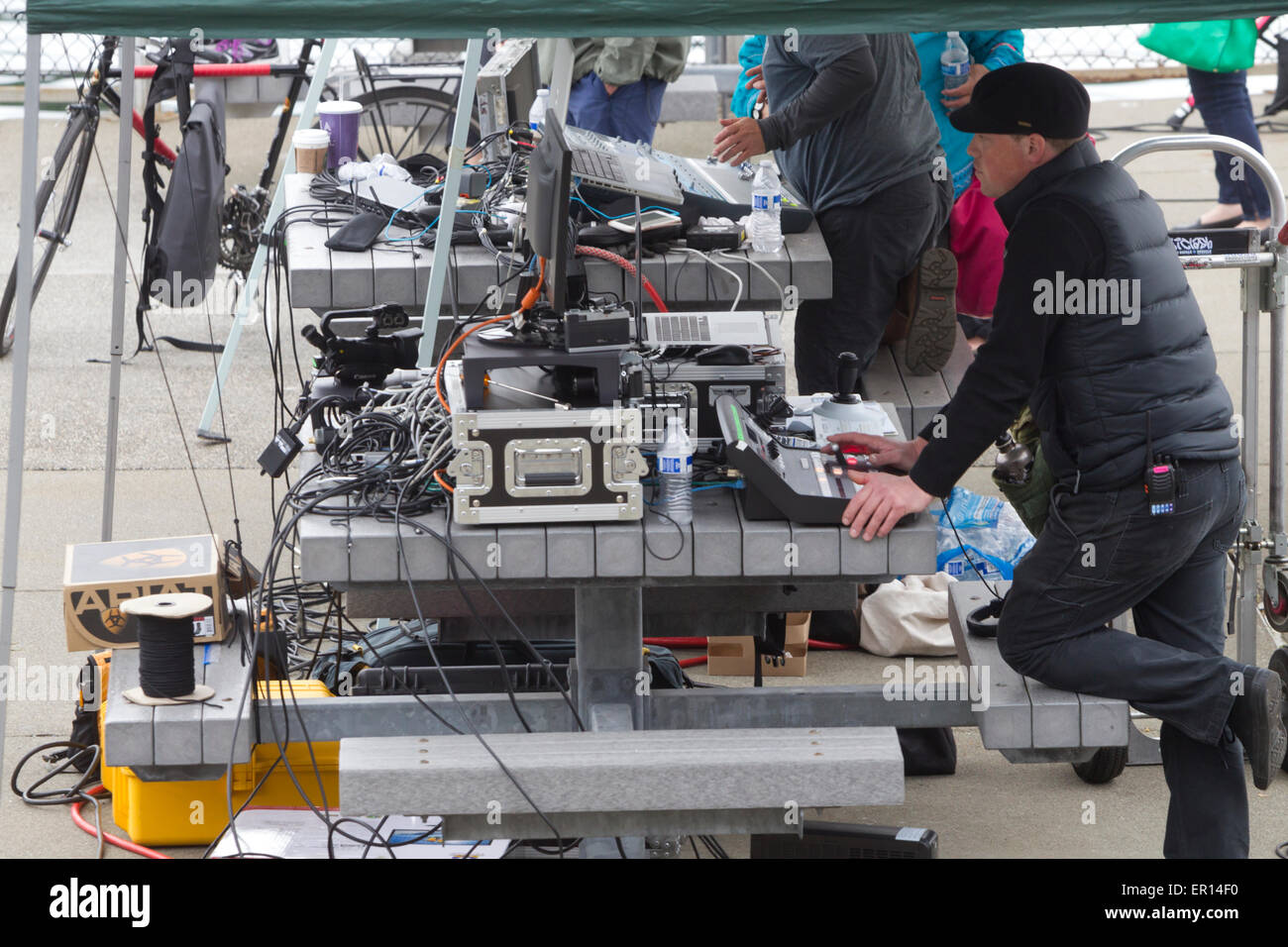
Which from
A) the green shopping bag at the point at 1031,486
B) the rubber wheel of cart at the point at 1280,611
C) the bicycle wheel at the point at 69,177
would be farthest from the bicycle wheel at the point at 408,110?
the rubber wheel of cart at the point at 1280,611

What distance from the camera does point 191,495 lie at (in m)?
6.12

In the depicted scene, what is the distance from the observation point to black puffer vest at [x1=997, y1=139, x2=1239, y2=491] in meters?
3.36

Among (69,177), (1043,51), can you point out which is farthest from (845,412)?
(1043,51)

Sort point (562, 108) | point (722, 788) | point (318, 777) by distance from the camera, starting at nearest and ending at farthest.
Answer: point (722, 788), point (318, 777), point (562, 108)

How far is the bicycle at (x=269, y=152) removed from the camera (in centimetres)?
666

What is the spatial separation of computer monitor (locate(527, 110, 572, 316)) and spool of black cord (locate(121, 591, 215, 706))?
1.09 meters

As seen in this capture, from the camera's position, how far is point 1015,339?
3393 mm

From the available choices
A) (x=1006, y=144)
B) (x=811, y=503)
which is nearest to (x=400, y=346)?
(x=811, y=503)

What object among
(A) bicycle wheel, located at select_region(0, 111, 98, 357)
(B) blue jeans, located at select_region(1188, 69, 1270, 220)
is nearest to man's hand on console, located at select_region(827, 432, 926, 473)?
(A) bicycle wheel, located at select_region(0, 111, 98, 357)

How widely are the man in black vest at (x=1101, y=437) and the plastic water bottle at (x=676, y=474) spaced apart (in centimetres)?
36

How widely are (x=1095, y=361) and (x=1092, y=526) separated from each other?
0.36m

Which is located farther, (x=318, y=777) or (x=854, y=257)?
(x=854, y=257)

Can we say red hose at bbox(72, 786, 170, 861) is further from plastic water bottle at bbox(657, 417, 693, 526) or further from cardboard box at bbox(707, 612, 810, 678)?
cardboard box at bbox(707, 612, 810, 678)

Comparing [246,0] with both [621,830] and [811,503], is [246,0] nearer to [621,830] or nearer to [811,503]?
[811,503]
